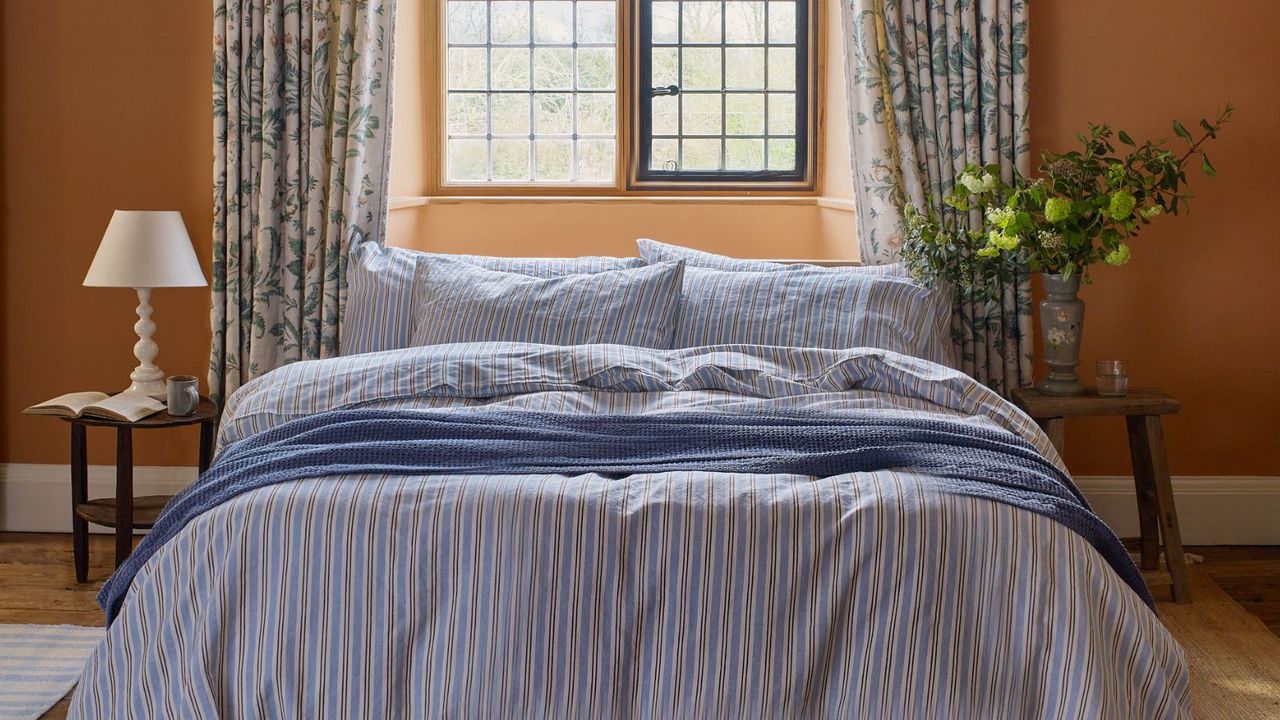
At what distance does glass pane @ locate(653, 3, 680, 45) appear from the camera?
182 inches

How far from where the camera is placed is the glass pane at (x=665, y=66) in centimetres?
466

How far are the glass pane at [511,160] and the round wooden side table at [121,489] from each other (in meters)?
1.50

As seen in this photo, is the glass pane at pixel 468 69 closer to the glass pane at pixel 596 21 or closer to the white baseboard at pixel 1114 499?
the glass pane at pixel 596 21

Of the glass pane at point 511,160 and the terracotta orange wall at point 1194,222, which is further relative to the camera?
the glass pane at point 511,160

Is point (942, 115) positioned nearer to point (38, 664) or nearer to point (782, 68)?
point (782, 68)

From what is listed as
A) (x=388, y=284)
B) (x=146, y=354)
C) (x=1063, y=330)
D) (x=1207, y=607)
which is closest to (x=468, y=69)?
(x=388, y=284)

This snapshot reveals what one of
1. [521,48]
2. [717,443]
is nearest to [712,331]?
[717,443]

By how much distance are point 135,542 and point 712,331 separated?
6.87 feet

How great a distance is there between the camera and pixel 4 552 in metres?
3.91

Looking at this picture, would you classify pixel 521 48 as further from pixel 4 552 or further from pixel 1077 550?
pixel 1077 550

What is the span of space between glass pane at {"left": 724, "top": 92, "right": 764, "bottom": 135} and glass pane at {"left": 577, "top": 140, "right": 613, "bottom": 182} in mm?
474

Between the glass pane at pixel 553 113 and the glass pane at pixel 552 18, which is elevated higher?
the glass pane at pixel 552 18

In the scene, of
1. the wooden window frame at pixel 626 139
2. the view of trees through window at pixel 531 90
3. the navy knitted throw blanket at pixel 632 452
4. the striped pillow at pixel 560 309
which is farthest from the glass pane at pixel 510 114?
the navy knitted throw blanket at pixel 632 452

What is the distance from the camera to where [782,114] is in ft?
15.4
